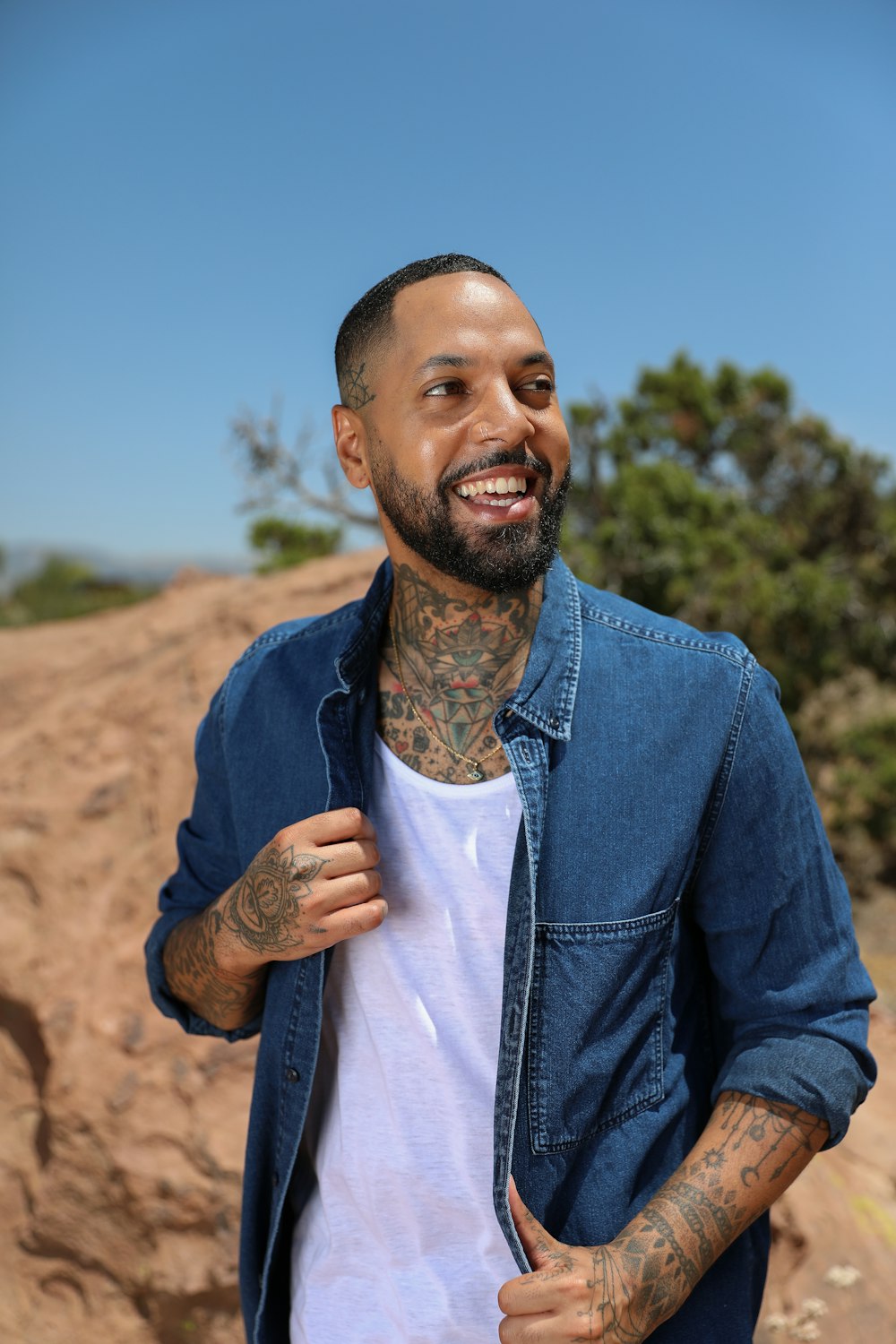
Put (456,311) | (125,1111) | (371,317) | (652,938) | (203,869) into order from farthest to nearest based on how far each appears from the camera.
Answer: (125,1111) → (203,869) → (371,317) → (456,311) → (652,938)

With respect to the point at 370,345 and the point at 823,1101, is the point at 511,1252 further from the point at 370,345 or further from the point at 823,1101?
the point at 370,345

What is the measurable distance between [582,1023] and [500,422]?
0.93 m

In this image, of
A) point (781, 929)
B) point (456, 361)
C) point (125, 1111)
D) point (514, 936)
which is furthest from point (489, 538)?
point (125, 1111)

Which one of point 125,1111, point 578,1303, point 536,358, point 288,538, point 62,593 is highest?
point 62,593

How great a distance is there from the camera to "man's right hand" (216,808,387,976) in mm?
1568

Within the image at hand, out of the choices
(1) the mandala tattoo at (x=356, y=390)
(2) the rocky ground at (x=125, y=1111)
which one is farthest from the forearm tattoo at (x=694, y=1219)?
Result: (2) the rocky ground at (x=125, y=1111)

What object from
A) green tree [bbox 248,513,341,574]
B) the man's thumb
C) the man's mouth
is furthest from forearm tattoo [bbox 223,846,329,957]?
green tree [bbox 248,513,341,574]

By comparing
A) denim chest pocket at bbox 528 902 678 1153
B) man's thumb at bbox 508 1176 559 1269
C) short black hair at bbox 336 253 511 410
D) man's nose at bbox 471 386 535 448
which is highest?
short black hair at bbox 336 253 511 410

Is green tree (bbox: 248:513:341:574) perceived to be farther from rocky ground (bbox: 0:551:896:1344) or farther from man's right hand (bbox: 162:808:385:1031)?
man's right hand (bbox: 162:808:385:1031)

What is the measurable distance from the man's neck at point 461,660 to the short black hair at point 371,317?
1.14 ft

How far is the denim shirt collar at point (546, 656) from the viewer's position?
1.65 meters

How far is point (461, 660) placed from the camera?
5.92ft

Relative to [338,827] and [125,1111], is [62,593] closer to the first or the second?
[125,1111]

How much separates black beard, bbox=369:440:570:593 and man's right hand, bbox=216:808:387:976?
1.40 ft
